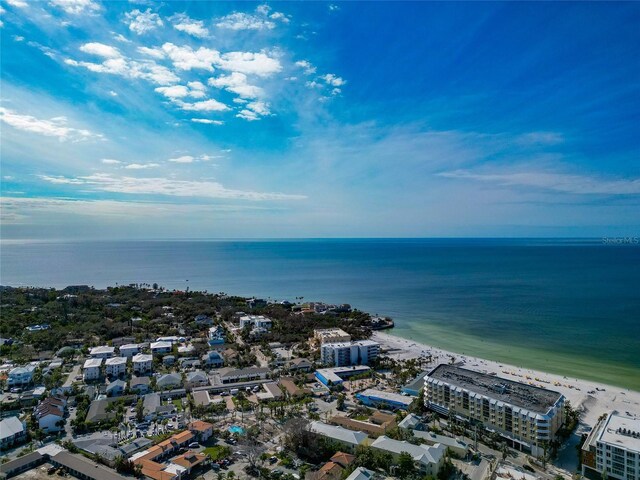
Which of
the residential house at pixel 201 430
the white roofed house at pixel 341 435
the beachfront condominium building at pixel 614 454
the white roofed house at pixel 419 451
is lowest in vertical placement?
the residential house at pixel 201 430

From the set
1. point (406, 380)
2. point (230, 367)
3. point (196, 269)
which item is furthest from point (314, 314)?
point (196, 269)

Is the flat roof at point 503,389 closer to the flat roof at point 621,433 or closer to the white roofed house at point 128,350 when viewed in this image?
the flat roof at point 621,433

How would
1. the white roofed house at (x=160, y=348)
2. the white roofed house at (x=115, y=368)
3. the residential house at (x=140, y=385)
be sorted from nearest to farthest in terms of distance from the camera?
the residential house at (x=140, y=385) < the white roofed house at (x=115, y=368) < the white roofed house at (x=160, y=348)

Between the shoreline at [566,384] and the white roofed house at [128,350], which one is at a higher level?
the shoreline at [566,384]

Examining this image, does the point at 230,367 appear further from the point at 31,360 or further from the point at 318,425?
the point at 31,360

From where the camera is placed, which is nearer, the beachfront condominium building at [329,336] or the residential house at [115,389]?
the residential house at [115,389]

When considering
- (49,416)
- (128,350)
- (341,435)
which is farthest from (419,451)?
(128,350)

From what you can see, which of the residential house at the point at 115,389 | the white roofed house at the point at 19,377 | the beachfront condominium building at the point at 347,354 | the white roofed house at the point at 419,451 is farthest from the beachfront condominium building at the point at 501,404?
the white roofed house at the point at 19,377

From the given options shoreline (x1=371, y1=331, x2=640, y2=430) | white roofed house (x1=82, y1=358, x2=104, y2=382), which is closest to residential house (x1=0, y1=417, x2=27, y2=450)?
white roofed house (x1=82, y1=358, x2=104, y2=382)
